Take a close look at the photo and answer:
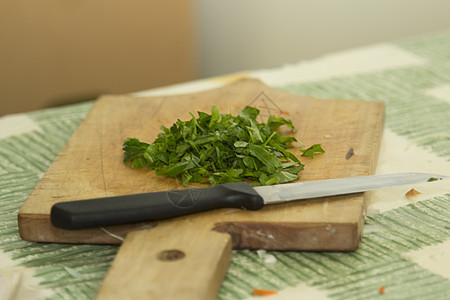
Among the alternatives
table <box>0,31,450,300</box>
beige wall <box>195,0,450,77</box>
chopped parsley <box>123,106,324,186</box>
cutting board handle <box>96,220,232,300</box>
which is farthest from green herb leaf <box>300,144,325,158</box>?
beige wall <box>195,0,450,77</box>

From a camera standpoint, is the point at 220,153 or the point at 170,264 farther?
the point at 220,153

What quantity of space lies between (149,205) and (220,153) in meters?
0.17

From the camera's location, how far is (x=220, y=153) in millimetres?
925

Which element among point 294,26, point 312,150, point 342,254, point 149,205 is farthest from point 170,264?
point 294,26

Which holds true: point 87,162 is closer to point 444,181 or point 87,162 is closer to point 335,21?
point 444,181

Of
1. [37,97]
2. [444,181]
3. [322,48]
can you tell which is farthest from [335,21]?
[444,181]

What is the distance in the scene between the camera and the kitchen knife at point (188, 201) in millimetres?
776

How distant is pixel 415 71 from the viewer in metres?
1.49

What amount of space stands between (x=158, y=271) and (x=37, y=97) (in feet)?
6.75

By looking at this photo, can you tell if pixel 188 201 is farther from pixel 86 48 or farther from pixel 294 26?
pixel 294 26

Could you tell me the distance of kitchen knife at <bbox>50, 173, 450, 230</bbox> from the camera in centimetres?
78

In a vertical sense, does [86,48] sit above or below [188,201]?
below

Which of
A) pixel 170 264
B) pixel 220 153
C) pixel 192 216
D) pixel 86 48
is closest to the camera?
pixel 170 264

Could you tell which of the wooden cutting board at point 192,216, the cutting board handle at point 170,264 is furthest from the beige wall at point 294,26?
the cutting board handle at point 170,264
